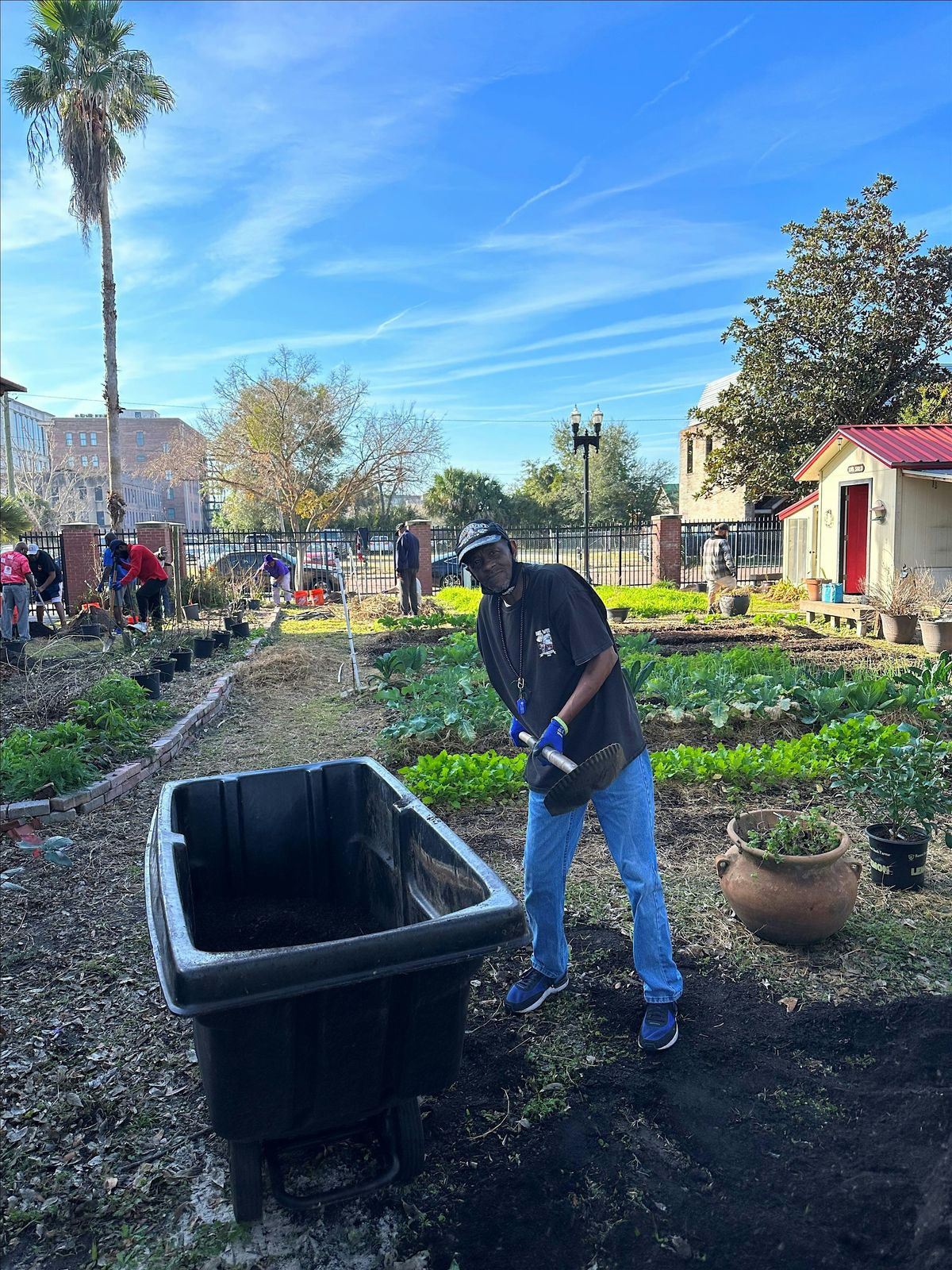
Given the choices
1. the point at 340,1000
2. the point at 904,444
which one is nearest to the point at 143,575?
the point at 340,1000

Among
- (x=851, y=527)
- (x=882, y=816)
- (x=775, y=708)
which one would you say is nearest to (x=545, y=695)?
(x=882, y=816)

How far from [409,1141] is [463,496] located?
48.2 metres

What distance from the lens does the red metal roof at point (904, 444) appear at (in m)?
15.0

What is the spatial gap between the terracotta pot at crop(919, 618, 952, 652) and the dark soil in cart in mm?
9824

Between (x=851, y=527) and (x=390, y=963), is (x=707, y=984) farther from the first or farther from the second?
(x=851, y=527)

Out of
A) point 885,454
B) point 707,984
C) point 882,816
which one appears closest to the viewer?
point 707,984

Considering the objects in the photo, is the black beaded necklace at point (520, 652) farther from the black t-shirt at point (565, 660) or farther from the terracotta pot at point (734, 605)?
the terracotta pot at point (734, 605)

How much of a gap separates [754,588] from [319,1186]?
21.8 m

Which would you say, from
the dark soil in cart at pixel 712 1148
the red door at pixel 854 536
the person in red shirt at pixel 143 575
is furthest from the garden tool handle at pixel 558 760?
the red door at pixel 854 536

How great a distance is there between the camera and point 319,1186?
98.3 inches

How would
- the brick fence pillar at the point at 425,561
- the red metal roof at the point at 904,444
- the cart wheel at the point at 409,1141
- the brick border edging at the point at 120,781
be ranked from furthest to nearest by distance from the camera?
the brick fence pillar at the point at 425,561 → the red metal roof at the point at 904,444 → the brick border edging at the point at 120,781 → the cart wheel at the point at 409,1141

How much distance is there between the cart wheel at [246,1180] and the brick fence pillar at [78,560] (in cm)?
1708

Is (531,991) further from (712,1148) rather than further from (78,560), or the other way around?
(78,560)

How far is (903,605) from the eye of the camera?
42.6ft
